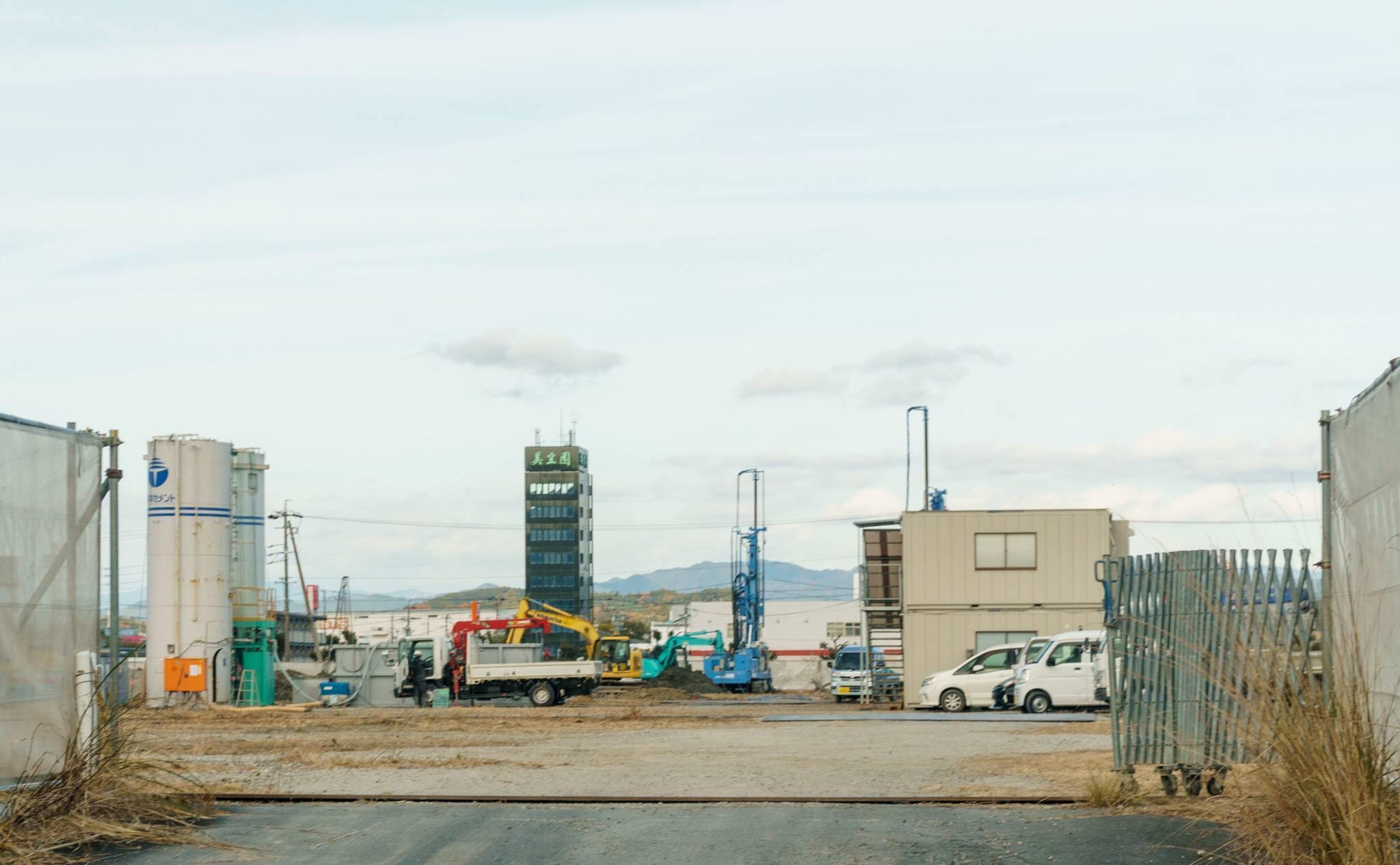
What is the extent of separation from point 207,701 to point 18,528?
33.0 m

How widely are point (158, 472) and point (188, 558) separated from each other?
8.20ft

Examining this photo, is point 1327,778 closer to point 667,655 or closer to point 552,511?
point 667,655

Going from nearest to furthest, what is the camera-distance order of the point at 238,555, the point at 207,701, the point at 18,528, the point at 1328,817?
1. the point at 1328,817
2. the point at 18,528
3. the point at 207,701
4. the point at 238,555

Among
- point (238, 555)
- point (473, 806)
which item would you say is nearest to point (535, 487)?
point (238, 555)

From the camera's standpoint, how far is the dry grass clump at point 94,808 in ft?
31.1

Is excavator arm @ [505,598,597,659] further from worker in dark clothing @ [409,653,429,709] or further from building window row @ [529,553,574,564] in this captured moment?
building window row @ [529,553,574,564]

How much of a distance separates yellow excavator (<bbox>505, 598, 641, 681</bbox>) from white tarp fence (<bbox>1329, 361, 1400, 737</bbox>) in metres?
38.6

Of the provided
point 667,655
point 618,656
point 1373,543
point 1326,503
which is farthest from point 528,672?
point 1373,543

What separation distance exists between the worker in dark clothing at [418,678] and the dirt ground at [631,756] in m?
9.38

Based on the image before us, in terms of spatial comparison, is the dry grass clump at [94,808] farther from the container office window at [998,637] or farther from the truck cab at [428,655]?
the truck cab at [428,655]

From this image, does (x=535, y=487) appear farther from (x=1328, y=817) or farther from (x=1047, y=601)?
(x=1328, y=817)

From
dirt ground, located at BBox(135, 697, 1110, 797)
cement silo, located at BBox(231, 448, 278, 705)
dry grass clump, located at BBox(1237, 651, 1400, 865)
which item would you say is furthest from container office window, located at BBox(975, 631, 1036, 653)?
dry grass clump, located at BBox(1237, 651, 1400, 865)

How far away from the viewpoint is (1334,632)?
27.0 ft

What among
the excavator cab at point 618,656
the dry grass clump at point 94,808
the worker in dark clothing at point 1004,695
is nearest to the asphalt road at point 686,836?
the dry grass clump at point 94,808
